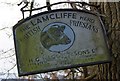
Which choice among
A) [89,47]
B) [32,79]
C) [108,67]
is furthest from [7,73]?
[89,47]

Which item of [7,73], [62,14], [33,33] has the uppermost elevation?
[62,14]

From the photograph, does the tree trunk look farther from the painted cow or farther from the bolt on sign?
the painted cow

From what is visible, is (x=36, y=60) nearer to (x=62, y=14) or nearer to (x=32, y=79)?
(x=62, y=14)

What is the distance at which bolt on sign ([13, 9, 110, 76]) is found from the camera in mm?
1921

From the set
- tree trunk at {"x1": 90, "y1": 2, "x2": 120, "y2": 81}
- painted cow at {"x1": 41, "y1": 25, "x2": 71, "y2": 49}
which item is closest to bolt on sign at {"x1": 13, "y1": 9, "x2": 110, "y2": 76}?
painted cow at {"x1": 41, "y1": 25, "x2": 71, "y2": 49}

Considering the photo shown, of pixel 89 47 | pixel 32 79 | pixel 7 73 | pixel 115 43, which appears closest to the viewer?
pixel 89 47

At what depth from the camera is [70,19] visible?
6.49 feet

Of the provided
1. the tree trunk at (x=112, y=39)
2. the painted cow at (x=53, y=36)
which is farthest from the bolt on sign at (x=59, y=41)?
Answer: the tree trunk at (x=112, y=39)

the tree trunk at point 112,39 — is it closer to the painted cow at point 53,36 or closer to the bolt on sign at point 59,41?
the bolt on sign at point 59,41

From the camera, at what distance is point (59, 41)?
1.97m

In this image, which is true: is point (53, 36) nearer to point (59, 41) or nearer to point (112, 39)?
point (59, 41)

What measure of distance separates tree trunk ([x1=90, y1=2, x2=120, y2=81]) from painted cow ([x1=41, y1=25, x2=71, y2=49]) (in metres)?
0.46

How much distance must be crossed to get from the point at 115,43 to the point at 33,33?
78cm

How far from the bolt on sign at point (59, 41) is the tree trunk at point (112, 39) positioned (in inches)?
13.4
